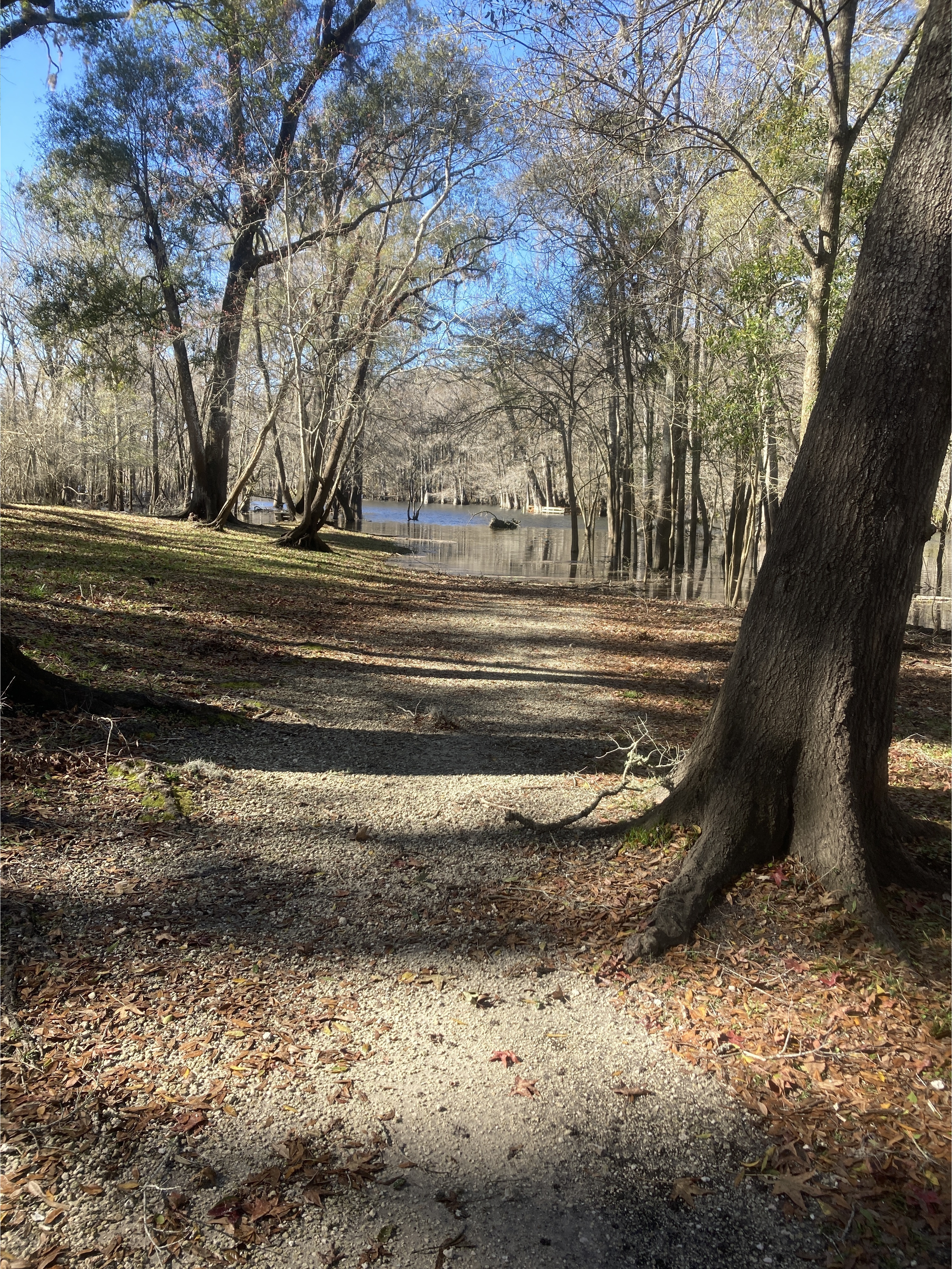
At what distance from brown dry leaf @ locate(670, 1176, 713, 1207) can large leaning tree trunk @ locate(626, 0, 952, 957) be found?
100 centimetres

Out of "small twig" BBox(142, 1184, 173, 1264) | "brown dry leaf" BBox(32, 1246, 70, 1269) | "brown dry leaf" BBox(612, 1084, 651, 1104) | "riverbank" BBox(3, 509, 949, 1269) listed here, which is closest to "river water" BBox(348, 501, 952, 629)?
"riverbank" BBox(3, 509, 949, 1269)

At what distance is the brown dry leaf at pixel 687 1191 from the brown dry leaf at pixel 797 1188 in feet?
0.61

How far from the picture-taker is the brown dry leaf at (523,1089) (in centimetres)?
248

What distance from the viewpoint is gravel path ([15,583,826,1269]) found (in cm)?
200

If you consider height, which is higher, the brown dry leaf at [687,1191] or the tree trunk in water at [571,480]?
the tree trunk in water at [571,480]

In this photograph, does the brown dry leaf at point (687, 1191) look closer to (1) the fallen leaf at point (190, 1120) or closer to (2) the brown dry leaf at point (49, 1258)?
(1) the fallen leaf at point (190, 1120)

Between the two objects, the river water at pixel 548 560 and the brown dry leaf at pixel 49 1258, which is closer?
the brown dry leaf at pixel 49 1258

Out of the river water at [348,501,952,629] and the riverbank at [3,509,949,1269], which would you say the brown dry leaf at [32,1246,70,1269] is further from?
the river water at [348,501,952,629]

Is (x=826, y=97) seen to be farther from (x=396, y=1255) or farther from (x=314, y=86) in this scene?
(x=396, y=1255)

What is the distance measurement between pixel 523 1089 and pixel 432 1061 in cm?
32

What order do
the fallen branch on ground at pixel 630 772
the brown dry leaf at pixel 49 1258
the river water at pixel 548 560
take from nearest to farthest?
the brown dry leaf at pixel 49 1258, the fallen branch on ground at pixel 630 772, the river water at pixel 548 560

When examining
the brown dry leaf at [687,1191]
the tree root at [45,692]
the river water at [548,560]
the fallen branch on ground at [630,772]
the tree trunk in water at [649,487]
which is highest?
the tree trunk in water at [649,487]

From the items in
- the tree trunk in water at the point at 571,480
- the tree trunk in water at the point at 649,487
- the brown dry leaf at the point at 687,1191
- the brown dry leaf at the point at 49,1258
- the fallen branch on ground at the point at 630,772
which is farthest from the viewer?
the tree trunk in water at the point at 571,480

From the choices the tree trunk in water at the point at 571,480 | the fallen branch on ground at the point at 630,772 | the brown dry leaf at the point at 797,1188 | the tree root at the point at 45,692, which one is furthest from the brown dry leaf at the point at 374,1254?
the tree trunk in water at the point at 571,480
